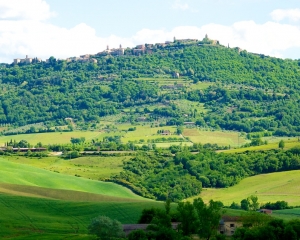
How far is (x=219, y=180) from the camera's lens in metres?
156

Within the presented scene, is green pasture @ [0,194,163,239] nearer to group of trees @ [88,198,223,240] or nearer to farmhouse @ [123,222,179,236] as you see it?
group of trees @ [88,198,223,240]

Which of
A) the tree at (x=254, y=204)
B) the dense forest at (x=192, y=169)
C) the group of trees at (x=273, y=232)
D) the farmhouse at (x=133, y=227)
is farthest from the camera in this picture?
the dense forest at (x=192, y=169)

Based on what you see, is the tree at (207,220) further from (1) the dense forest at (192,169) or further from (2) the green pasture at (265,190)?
(1) the dense forest at (192,169)

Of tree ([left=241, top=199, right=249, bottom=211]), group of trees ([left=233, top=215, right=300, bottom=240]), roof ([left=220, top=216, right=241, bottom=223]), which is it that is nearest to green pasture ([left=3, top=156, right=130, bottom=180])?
tree ([left=241, top=199, right=249, bottom=211])

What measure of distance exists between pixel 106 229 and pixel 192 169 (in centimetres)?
8095

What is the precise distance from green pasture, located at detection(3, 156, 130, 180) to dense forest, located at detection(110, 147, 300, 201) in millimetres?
2724

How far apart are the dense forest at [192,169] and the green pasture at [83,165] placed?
272 cm

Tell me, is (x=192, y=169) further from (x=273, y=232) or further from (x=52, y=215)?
(x=273, y=232)

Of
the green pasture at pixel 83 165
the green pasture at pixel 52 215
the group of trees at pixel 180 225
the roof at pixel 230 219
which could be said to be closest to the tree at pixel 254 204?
the green pasture at pixel 52 215

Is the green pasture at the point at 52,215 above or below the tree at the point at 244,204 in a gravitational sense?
above

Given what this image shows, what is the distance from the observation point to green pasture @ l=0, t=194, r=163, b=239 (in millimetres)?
89875

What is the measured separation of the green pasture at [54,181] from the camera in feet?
444

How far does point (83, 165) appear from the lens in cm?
16862

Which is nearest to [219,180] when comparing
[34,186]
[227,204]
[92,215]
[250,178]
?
[250,178]
